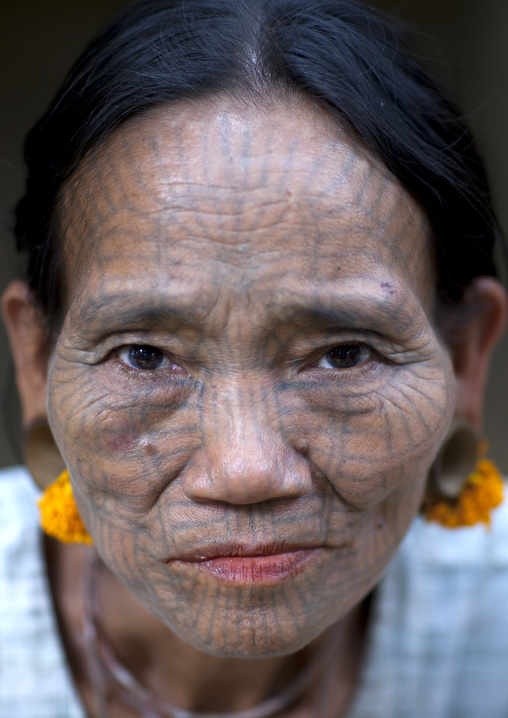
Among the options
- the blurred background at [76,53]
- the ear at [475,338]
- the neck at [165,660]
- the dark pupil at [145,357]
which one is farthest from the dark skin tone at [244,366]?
the blurred background at [76,53]

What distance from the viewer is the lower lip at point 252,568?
161 cm

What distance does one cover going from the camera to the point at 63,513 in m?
1.95

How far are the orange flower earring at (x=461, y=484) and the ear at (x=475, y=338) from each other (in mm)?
64

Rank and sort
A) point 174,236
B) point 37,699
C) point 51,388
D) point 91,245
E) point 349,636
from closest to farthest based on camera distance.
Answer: point 174,236 < point 91,245 < point 51,388 < point 37,699 < point 349,636

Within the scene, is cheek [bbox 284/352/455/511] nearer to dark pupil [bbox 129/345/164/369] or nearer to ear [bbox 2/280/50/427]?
dark pupil [bbox 129/345/164/369]

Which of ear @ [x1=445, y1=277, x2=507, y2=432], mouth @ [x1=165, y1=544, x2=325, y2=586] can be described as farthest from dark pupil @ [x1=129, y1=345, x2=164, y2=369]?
ear @ [x1=445, y1=277, x2=507, y2=432]

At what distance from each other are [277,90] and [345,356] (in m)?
0.56

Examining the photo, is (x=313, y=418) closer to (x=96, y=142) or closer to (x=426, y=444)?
(x=426, y=444)

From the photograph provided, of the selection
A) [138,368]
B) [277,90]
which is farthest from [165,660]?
[277,90]

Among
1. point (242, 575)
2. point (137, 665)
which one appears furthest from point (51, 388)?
→ point (137, 665)

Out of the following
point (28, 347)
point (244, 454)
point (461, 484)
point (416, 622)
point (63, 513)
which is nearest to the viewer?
point (244, 454)

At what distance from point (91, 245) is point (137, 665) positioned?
1.31 m

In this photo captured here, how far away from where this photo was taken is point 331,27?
1.78 metres

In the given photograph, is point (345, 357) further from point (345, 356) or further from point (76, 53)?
point (76, 53)
